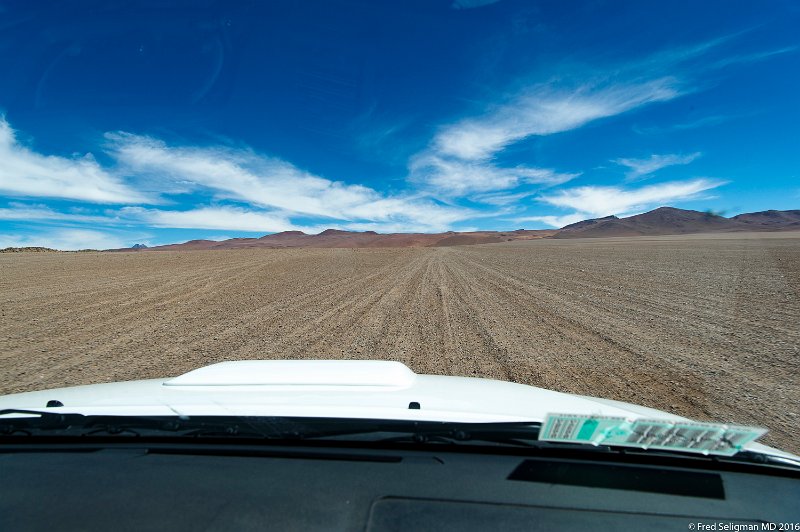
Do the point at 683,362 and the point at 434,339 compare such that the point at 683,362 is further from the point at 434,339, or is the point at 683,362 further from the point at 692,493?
the point at 692,493

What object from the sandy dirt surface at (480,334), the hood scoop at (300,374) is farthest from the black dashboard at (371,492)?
the sandy dirt surface at (480,334)

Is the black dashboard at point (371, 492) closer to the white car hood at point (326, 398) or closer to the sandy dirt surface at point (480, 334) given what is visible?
the white car hood at point (326, 398)

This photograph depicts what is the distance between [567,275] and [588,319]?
10140 millimetres

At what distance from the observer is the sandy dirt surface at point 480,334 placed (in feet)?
17.7

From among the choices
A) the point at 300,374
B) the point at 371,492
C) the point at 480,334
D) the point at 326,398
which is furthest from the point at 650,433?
the point at 480,334

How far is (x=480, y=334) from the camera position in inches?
319

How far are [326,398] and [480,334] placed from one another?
240 inches

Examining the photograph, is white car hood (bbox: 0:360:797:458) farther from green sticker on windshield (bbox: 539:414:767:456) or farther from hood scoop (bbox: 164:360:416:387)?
green sticker on windshield (bbox: 539:414:767:456)

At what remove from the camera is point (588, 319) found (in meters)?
9.34

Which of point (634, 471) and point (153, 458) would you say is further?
point (153, 458)

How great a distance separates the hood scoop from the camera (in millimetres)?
2754

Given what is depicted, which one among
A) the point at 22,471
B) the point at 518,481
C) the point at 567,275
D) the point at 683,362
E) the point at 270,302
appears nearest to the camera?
the point at 518,481

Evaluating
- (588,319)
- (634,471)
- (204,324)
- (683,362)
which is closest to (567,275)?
(588,319)

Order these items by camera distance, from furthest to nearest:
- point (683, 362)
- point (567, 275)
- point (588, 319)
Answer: point (567, 275), point (588, 319), point (683, 362)
